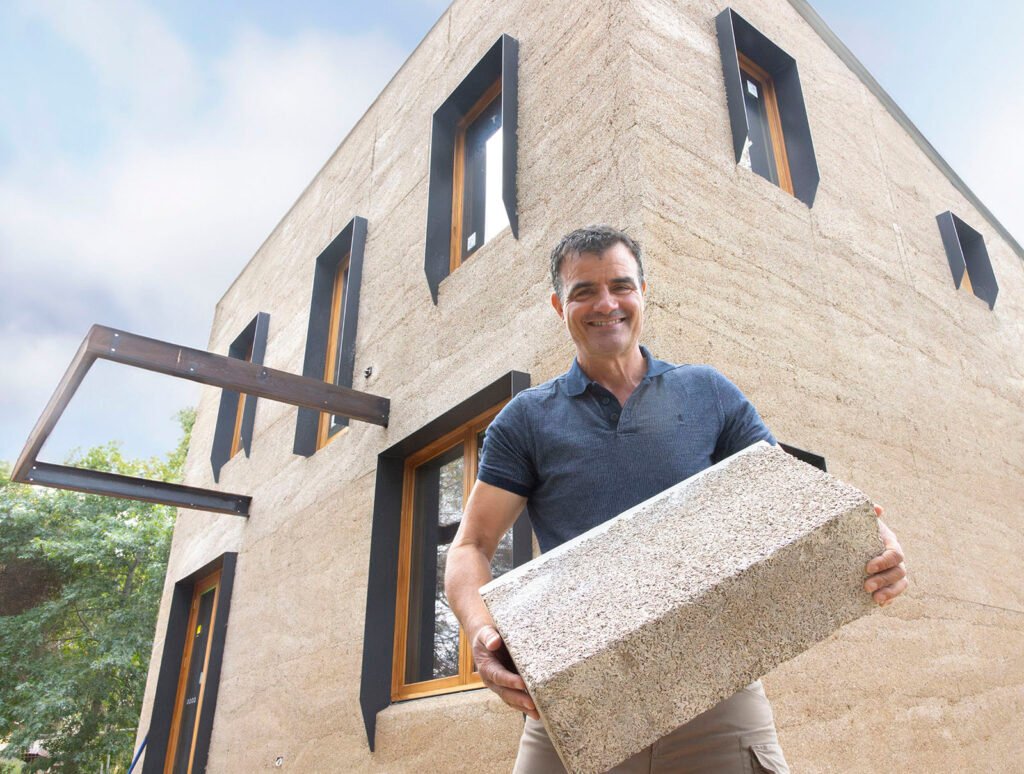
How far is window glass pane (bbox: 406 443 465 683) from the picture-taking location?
402 centimetres

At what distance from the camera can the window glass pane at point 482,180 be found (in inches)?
191

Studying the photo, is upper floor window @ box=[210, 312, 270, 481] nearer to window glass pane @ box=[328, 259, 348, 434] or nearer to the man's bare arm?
window glass pane @ box=[328, 259, 348, 434]

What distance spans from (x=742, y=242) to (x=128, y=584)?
14488 mm

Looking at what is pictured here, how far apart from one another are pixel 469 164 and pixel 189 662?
553 centimetres

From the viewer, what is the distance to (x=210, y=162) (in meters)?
42.7

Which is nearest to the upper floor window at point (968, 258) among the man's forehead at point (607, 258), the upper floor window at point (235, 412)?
the man's forehead at point (607, 258)

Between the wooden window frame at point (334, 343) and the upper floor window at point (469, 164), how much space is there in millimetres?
1269

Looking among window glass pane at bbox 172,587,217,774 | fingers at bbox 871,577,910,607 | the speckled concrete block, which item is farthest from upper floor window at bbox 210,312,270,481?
fingers at bbox 871,577,910,607

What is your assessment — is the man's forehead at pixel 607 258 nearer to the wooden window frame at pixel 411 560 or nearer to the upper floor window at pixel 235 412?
the wooden window frame at pixel 411 560

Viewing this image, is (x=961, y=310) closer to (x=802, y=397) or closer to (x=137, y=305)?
(x=802, y=397)

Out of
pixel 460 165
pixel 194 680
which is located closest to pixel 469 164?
pixel 460 165

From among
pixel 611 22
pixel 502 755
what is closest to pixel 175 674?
pixel 502 755

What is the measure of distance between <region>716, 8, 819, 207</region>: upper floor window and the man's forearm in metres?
3.27

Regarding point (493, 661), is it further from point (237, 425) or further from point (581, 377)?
point (237, 425)
